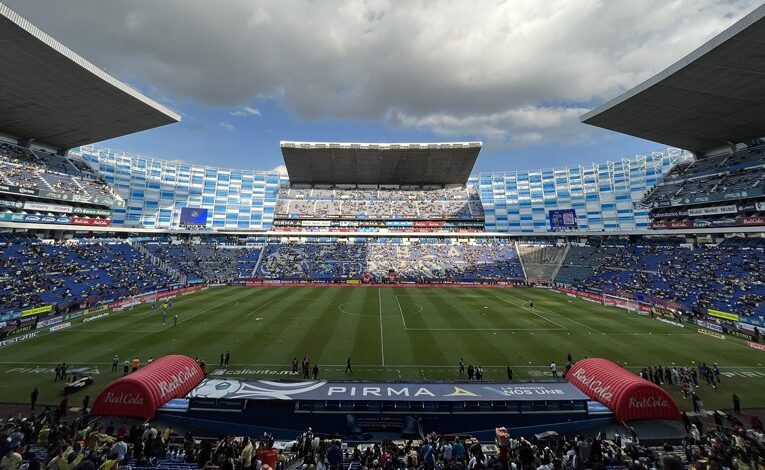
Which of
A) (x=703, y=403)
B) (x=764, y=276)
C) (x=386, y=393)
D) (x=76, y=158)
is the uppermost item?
(x=76, y=158)

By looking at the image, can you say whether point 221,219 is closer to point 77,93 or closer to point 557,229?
point 77,93

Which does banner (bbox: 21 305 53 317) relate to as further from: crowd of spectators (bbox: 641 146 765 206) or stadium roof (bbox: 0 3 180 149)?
crowd of spectators (bbox: 641 146 765 206)

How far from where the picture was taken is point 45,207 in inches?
2053

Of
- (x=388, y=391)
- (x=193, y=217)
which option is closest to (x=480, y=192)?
(x=193, y=217)

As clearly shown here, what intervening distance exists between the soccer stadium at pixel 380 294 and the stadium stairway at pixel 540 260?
910 millimetres

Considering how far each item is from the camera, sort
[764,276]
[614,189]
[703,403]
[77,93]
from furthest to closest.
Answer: [614,189] < [77,93] < [764,276] < [703,403]

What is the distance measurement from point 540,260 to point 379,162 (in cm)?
4441

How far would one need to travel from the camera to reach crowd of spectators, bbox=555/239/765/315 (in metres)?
39.9

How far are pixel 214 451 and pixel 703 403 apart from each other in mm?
24741

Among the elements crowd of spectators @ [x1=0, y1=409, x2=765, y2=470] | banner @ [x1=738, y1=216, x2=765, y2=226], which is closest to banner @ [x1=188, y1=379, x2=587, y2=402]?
crowd of spectators @ [x1=0, y1=409, x2=765, y2=470]

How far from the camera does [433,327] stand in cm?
3453

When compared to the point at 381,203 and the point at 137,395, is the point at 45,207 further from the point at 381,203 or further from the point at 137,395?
the point at 381,203

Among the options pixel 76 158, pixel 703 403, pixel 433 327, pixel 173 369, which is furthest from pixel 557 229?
pixel 76 158

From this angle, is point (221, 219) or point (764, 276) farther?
point (221, 219)
